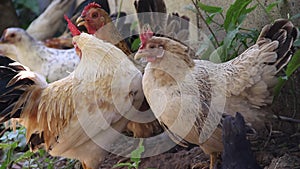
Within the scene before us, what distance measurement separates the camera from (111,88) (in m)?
2.82

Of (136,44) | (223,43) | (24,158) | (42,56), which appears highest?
(223,43)

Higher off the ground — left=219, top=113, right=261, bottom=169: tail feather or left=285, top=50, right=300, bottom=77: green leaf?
left=285, top=50, right=300, bottom=77: green leaf

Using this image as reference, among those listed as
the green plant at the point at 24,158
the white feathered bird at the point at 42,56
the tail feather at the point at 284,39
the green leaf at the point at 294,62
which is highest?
the tail feather at the point at 284,39

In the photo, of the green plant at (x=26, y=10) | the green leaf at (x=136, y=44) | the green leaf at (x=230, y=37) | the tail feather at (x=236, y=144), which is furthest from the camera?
the green plant at (x=26, y=10)

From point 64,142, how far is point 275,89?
119 cm

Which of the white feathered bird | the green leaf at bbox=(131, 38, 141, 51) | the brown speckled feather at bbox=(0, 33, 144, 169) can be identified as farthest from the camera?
the white feathered bird

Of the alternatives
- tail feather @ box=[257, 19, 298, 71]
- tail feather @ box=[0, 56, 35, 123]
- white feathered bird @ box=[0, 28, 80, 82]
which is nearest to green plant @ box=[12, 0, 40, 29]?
white feathered bird @ box=[0, 28, 80, 82]

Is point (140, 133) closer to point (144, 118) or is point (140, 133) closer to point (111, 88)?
point (144, 118)

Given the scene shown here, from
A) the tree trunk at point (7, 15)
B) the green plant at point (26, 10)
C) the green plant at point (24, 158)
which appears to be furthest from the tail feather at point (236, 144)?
the green plant at point (26, 10)

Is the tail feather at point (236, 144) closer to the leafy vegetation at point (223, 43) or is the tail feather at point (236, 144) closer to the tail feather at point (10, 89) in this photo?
the leafy vegetation at point (223, 43)

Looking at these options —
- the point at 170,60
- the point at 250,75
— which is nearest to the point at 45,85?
the point at 170,60

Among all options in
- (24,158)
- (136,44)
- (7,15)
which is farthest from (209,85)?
(7,15)

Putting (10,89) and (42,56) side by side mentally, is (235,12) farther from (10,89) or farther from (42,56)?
(42,56)

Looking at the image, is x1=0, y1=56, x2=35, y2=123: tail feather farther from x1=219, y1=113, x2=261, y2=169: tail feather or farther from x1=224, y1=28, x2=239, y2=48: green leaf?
x1=219, y1=113, x2=261, y2=169: tail feather
